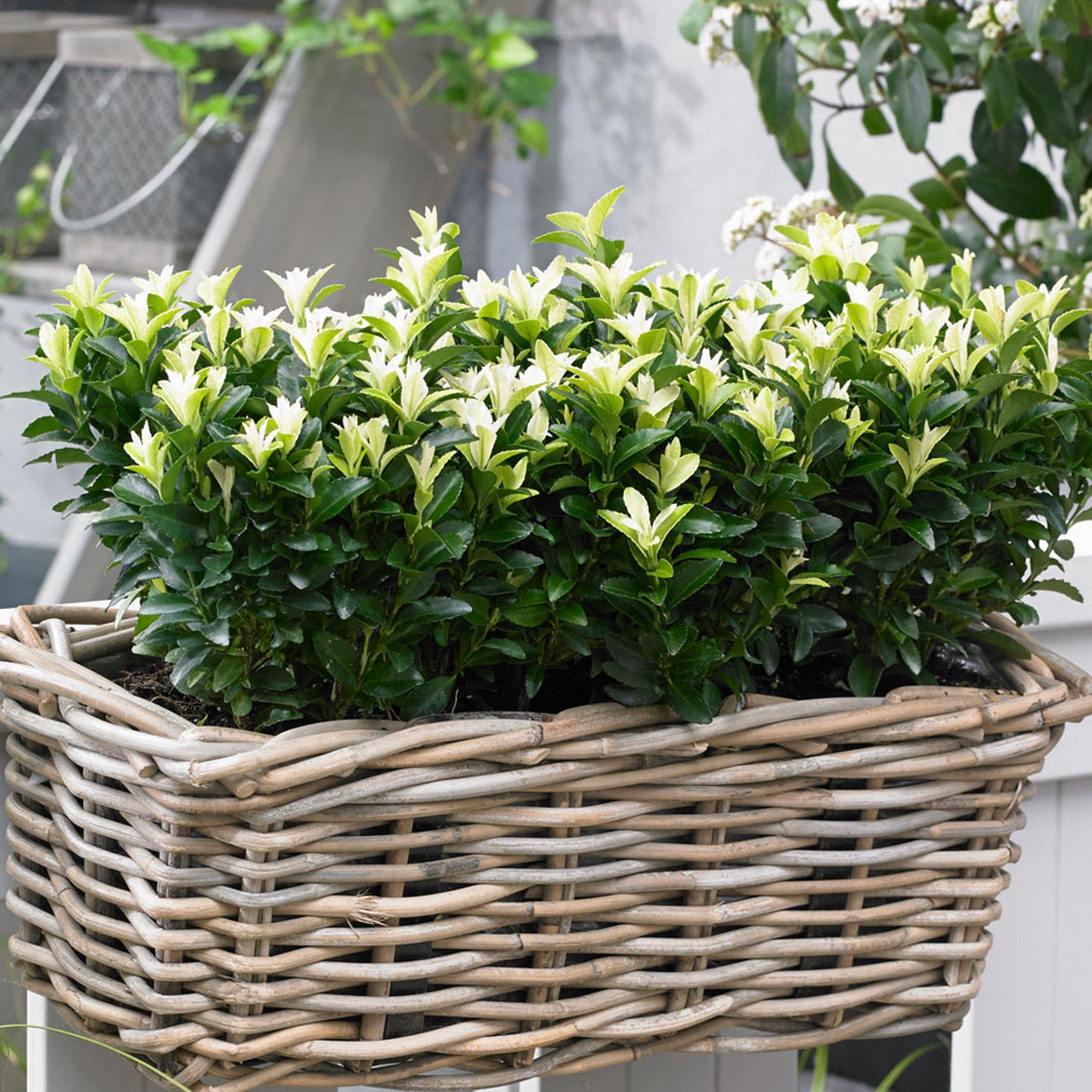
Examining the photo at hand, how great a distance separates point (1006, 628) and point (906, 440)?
183mm

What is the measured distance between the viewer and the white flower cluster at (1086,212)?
1.17 meters

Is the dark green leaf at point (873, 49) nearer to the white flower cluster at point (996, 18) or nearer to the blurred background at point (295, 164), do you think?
the white flower cluster at point (996, 18)

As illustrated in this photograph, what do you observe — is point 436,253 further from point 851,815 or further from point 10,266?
point 10,266

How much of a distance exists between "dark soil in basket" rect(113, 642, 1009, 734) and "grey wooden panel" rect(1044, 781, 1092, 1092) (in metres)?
0.18

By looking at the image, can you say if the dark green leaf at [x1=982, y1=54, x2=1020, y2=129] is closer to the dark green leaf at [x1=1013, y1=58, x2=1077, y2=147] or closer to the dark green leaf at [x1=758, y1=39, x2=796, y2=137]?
the dark green leaf at [x1=1013, y1=58, x2=1077, y2=147]

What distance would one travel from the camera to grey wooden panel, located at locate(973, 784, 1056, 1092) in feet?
2.84

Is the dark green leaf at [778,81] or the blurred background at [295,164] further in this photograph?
the blurred background at [295,164]

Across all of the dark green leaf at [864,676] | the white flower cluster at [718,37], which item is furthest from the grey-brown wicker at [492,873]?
the white flower cluster at [718,37]

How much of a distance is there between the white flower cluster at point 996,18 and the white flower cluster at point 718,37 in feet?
0.70

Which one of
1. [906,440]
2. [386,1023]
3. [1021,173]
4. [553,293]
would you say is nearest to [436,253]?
[553,293]

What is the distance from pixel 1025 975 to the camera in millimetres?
887

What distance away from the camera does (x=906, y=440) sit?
1.94 feet

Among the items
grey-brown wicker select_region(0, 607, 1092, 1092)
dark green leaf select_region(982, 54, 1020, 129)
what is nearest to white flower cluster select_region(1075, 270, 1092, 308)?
dark green leaf select_region(982, 54, 1020, 129)

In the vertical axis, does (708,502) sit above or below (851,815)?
above
